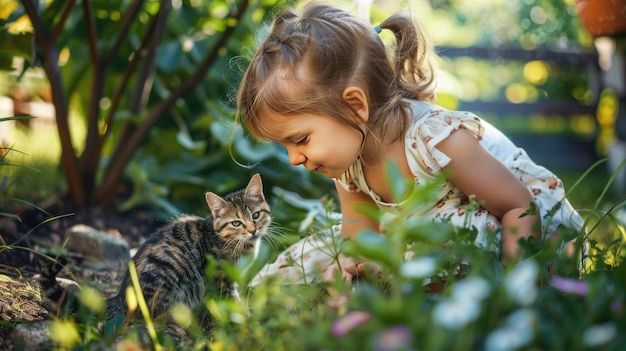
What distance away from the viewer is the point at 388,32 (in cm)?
245

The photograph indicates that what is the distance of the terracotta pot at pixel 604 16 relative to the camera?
91.0 inches

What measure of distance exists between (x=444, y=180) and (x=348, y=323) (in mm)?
1228

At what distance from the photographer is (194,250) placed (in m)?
2.09

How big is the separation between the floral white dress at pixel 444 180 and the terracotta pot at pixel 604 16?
1.56 feet

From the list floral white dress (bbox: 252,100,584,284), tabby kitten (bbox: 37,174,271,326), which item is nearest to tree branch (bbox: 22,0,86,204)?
tabby kitten (bbox: 37,174,271,326)

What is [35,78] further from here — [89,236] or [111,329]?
[111,329]

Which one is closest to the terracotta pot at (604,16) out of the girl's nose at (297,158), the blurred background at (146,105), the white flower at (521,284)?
the blurred background at (146,105)

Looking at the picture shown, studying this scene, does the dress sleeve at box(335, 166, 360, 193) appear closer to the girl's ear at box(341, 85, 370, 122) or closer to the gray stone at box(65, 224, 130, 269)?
the girl's ear at box(341, 85, 370, 122)

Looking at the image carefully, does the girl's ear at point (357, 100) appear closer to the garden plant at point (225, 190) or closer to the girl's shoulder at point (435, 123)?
the girl's shoulder at point (435, 123)

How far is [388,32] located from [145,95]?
1331mm

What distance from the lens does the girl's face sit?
201cm

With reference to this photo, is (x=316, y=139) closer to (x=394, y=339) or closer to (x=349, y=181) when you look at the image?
(x=349, y=181)

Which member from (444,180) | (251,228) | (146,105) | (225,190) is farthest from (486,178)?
(146,105)

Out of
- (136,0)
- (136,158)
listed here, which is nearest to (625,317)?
(136,0)
